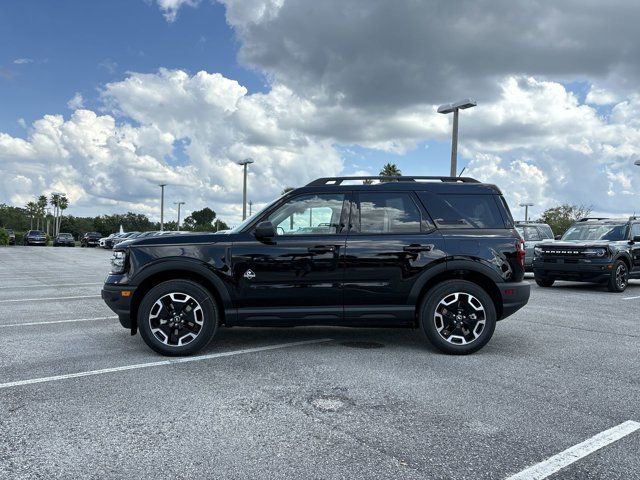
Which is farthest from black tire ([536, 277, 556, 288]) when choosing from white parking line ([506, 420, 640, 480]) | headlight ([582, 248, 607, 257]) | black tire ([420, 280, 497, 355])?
white parking line ([506, 420, 640, 480])

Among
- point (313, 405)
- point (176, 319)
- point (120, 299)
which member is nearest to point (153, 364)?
point (176, 319)

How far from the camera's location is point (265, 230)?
539 cm

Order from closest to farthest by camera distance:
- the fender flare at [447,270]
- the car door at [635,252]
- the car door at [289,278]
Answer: the car door at [289,278], the fender flare at [447,270], the car door at [635,252]

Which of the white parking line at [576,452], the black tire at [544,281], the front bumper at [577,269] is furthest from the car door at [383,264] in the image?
the black tire at [544,281]

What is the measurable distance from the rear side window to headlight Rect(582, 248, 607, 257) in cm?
791

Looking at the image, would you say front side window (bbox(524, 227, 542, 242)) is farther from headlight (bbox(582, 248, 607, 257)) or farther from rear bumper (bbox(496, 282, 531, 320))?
rear bumper (bbox(496, 282, 531, 320))

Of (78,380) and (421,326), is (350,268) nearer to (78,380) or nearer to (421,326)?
(421,326)

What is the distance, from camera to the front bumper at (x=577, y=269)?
12.3 metres

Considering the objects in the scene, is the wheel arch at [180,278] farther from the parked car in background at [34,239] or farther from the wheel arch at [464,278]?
the parked car in background at [34,239]

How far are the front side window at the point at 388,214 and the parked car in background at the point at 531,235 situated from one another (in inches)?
466

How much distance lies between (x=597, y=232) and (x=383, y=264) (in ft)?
32.8

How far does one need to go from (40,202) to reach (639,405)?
15050 centimetres

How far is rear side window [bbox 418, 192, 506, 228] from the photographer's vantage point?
5.78 meters

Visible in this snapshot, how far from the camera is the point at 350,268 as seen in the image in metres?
5.56
